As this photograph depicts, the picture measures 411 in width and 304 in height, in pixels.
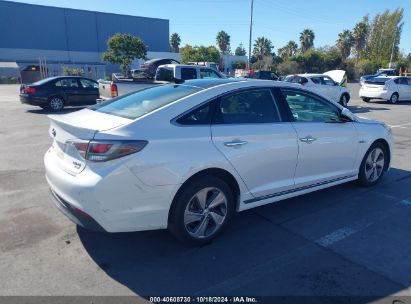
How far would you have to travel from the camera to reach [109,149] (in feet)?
10.3

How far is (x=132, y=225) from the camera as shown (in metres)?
3.29

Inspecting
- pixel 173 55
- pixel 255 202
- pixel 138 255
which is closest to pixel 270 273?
pixel 255 202

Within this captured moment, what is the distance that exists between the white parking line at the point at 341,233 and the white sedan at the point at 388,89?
1732 cm

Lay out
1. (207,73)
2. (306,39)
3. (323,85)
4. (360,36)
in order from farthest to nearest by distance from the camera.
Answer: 1. (306,39)
2. (360,36)
3. (323,85)
4. (207,73)

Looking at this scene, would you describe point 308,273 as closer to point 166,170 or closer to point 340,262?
point 340,262

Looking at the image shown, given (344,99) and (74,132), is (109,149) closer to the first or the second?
(74,132)

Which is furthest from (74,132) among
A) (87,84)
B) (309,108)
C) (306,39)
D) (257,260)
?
(306,39)

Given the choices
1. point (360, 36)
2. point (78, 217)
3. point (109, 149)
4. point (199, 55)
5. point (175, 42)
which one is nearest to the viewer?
point (109, 149)

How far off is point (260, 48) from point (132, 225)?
277ft

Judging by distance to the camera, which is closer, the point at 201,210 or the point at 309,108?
the point at 201,210

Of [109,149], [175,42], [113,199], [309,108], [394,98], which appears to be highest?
[175,42]

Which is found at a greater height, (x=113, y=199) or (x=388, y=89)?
(x=113, y=199)

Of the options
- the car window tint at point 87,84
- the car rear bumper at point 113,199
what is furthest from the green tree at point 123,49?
the car rear bumper at point 113,199

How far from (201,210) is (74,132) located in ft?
4.62
